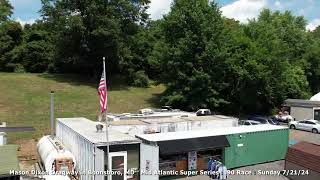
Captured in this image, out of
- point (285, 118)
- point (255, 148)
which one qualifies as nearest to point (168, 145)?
point (255, 148)

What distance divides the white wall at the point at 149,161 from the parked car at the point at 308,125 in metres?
24.9

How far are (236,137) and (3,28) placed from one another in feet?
173

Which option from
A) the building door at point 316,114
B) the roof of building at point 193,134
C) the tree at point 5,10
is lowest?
the building door at point 316,114

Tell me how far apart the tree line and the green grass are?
321 cm

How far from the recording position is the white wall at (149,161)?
75.4 feet

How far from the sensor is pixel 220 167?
78.4 feet

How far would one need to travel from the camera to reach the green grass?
41.9m

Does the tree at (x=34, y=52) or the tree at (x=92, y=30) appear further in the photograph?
the tree at (x=34, y=52)

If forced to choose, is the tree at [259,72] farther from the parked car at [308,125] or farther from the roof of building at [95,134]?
the roof of building at [95,134]

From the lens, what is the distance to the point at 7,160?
20.0 m

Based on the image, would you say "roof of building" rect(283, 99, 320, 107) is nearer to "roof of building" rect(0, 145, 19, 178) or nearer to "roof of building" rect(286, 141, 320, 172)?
"roof of building" rect(286, 141, 320, 172)

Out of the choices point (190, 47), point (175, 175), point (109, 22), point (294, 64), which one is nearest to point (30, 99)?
point (109, 22)

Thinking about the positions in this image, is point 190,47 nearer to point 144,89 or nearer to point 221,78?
point 221,78

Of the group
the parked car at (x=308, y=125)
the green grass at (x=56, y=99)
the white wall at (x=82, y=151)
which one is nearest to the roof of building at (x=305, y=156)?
the white wall at (x=82, y=151)
